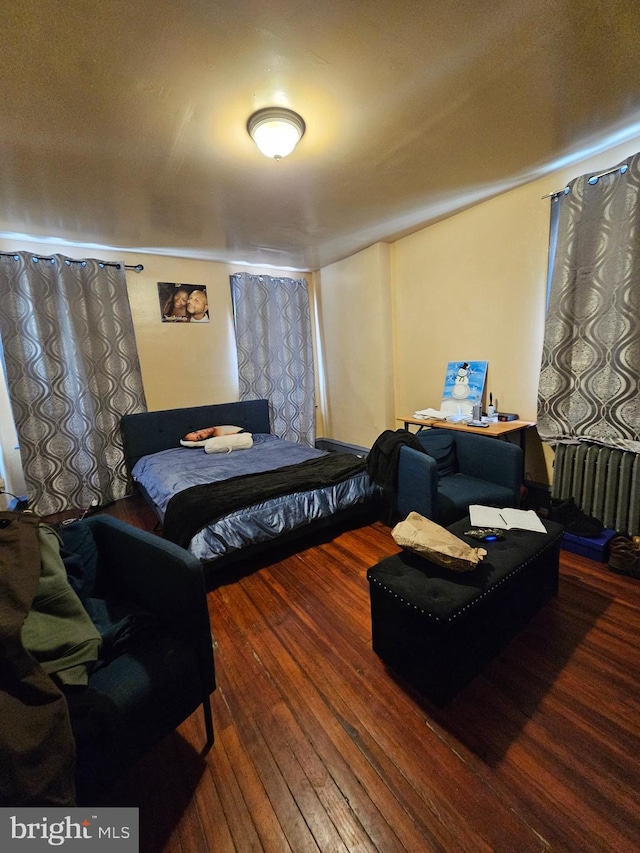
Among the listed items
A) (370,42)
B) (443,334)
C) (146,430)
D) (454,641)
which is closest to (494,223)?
(443,334)

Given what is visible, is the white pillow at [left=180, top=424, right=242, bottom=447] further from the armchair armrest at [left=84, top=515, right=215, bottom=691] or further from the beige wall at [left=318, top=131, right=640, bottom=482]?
the armchair armrest at [left=84, top=515, right=215, bottom=691]

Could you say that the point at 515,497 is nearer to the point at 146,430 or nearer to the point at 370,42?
the point at 370,42

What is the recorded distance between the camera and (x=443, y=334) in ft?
12.0

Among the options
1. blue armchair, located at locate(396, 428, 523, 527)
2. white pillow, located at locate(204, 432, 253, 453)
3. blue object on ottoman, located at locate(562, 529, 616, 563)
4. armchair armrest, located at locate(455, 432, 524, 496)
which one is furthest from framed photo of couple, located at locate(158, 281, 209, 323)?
blue object on ottoman, located at locate(562, 529, 616, 563)

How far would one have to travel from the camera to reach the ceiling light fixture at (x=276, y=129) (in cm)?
181

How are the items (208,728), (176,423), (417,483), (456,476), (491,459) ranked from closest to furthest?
(208,728)
(417,483)
(491,459)
(456,476)
(176,423)

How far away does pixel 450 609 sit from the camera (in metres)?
1.32

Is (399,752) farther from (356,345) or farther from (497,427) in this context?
(356,345)

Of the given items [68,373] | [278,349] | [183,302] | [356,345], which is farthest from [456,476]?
[68,373]

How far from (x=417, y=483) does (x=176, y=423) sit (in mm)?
2843

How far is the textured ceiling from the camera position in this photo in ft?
4.40

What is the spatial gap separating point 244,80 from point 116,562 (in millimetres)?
2222

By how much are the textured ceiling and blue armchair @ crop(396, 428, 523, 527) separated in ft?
6.43

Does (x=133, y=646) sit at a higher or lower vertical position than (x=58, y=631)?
lower
